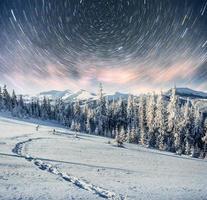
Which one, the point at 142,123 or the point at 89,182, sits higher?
the point at 142,123

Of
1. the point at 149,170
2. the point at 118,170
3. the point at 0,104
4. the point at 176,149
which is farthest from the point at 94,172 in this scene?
the point at 0,104

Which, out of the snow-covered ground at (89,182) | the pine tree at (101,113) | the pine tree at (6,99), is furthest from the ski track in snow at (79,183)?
the pine tree at (6,99)

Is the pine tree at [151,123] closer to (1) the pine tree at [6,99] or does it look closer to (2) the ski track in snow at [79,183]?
(2) the ski track in snow at [79,183]

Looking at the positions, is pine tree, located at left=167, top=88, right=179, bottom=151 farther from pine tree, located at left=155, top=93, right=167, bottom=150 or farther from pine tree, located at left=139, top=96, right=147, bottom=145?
pine tree, located at left=139, top=96, right=147, bottom=145

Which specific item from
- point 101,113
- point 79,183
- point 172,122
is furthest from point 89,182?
point 101,113

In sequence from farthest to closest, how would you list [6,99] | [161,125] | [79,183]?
[6,99] → [161,125] → [79,183]

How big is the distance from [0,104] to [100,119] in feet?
157

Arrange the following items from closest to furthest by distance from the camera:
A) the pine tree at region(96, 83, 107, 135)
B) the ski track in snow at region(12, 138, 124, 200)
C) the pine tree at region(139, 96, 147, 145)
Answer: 1. the ski track in snow at region(12, 138, 124, 200)
2. the pine tree at region(139, 96, 147, 145)
3. the pine tree at region(96, 83, 107, 135)

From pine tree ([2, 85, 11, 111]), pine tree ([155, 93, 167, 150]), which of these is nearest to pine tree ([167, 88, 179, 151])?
pine tree ([155, 93, 167, 150])

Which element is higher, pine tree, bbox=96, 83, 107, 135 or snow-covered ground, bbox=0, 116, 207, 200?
pine tree, bbox=96, 83, 107, 135

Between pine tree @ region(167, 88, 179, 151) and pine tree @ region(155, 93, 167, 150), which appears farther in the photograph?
pine tree @ region(167, 88, 179, 151)

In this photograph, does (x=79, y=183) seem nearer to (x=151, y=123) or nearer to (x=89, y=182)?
(x=89, y=182)

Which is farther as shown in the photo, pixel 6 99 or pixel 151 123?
pixel 6 99

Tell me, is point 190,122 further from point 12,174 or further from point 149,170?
point 12,174
